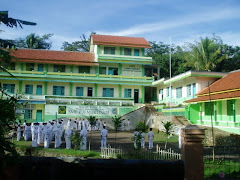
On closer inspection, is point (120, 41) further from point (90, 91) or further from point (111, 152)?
point (111, 152)

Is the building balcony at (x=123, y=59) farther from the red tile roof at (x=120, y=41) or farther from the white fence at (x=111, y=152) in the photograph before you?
the white fence at (x=111, y=152)

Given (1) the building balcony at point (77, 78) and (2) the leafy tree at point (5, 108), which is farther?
(1) the building balcony at point (77, 78)

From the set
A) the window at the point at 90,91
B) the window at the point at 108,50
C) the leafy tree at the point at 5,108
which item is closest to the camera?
the leafy tree at the point at 5,108

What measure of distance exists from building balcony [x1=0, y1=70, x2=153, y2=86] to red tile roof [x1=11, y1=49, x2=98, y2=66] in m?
Result: 1.91

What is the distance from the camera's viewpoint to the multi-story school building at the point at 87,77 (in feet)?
103

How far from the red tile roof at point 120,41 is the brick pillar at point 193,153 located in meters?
30.3

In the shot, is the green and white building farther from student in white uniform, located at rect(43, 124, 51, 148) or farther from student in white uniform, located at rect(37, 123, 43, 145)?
student in white uniform, located at rect(37, 123, 43, 145)

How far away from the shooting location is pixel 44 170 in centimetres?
555

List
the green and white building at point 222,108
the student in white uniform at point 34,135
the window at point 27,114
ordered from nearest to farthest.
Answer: the student in white uniform at point 34,135, the green and white building at point 222,108, the window at point 27,114

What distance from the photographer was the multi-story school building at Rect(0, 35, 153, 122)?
103 ft

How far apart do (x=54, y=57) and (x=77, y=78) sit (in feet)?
15.5

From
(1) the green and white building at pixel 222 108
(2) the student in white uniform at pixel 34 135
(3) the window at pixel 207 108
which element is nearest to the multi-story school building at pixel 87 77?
(1) the green and white building at pixel 222 108

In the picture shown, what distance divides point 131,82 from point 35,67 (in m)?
12.9

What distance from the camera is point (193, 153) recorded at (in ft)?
19.7
